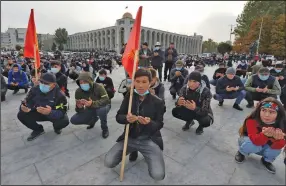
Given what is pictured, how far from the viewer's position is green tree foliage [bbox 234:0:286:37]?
31.9 m

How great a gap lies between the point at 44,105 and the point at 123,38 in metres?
68.2

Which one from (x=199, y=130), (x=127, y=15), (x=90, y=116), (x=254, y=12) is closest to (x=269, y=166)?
(x=199, y=130)

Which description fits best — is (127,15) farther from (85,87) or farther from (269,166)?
(269,166)

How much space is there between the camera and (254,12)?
35438 millimetres

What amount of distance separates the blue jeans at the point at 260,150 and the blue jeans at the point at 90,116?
2405 millimetres

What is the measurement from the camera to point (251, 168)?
8.73 feet

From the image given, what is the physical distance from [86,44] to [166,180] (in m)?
98.8

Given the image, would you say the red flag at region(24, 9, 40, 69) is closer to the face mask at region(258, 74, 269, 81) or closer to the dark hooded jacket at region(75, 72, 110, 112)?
the dark hooded jacket at region(75, 72, 110, 112)

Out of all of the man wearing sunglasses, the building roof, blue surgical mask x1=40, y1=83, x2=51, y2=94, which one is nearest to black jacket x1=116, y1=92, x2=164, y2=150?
the man wearing sunglasses

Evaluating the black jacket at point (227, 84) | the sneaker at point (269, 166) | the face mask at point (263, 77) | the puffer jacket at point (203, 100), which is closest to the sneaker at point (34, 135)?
the puffer jacket at point (203, 100)

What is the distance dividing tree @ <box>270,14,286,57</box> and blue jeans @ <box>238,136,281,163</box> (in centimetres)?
3483

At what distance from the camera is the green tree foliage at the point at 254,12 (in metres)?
31.9

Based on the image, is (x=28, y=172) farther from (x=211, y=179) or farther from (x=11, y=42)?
(x=11, y=42)

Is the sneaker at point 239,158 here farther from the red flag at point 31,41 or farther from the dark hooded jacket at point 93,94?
the red flag at point 31,41
